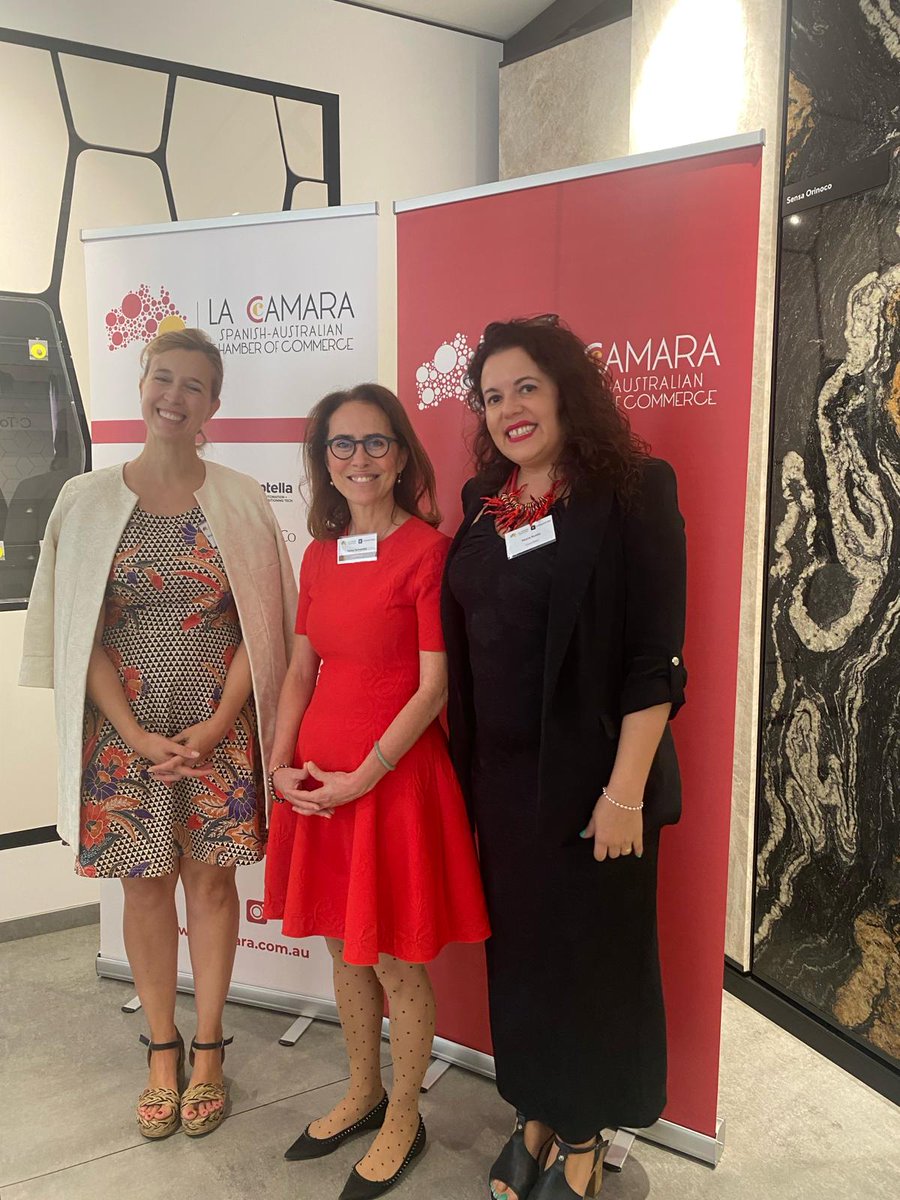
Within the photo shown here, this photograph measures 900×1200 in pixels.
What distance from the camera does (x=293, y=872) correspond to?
1.93 metres

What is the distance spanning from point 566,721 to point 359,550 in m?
0.57

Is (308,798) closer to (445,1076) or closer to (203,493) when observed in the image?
(203,493)

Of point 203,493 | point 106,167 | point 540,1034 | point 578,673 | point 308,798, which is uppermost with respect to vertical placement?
point 106,167

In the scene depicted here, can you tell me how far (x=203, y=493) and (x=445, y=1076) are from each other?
1625mm

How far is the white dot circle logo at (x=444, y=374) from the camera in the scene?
2.20 m

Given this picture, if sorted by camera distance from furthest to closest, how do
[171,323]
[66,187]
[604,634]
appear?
[66,187] → [171,323] → [604,634]

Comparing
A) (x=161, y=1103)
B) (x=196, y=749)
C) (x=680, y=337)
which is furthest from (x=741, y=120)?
(x=161, y=1103)

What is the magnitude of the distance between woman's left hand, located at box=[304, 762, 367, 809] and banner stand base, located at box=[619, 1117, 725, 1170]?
106 centimetres

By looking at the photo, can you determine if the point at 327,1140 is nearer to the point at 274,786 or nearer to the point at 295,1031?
the point at 295,1031

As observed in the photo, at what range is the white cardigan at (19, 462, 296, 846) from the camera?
6.67 feet

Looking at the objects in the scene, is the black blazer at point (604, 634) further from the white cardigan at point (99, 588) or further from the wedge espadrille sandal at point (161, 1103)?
the wedge espadrille sandal at point (161, 1103)

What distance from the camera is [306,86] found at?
3402 millimetres

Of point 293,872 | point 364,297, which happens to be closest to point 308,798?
point 293,872

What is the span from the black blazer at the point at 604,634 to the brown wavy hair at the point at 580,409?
0.12ft
